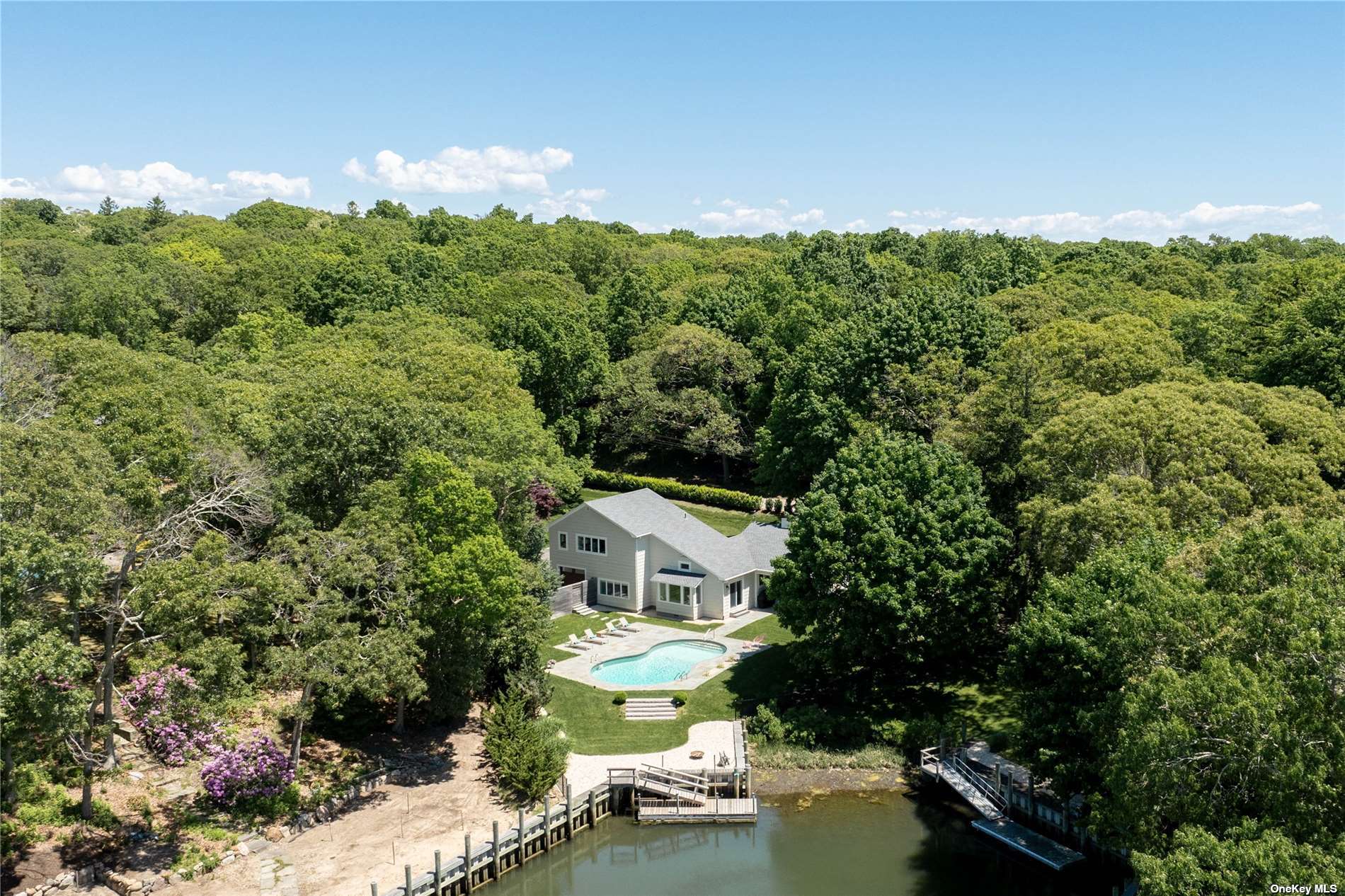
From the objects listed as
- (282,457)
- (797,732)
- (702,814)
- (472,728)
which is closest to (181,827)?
(472,728)

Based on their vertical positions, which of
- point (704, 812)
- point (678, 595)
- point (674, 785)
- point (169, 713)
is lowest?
point (704, 812)

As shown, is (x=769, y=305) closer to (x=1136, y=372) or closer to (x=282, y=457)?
(x=1136, y=372)

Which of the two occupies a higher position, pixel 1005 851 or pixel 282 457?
pixel 282 457

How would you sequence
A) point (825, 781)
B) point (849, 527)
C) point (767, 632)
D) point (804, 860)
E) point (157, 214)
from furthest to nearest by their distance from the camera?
point (157, 214)
point (767, 632)
point (849, 527)
point (825, 781)
point (804, 860)

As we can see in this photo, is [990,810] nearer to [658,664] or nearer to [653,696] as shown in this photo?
[653,696]

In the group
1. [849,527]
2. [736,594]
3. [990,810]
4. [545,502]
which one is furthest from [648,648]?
[545,502]

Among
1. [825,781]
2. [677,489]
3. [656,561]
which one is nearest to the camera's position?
[825,781]

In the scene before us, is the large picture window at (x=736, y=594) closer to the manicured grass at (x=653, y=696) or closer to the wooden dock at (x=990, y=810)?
the manicured grass at (x=653, y=696)
